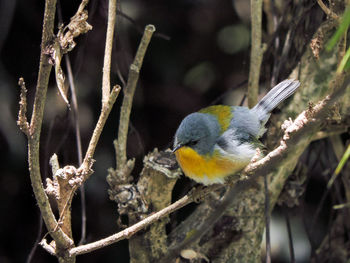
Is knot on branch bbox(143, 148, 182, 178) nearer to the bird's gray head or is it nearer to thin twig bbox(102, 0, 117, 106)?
the bird's gray head

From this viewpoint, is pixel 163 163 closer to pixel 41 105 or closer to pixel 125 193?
pixel 125 193

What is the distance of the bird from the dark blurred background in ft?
0.71

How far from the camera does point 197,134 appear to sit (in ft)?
9.64

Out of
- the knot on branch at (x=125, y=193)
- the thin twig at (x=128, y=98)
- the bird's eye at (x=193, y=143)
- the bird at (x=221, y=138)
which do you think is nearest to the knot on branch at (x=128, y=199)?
the knot on branch at (x=125, y=193)

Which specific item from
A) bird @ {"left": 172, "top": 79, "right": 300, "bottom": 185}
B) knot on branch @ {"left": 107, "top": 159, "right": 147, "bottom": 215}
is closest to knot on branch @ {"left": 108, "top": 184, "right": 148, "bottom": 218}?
knot on branch @ {"left": 107, "top": 159, "right": 147, "bottom": 215}

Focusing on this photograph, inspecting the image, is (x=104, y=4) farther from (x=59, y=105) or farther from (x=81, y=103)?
(x=81, y=103)

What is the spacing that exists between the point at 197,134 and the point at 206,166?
0.20 m

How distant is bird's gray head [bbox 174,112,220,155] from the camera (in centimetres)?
290

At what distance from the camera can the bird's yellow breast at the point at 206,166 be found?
2852 mm

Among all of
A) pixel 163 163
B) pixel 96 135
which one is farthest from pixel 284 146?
pixel 163 163

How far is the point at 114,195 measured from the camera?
261 centimetres

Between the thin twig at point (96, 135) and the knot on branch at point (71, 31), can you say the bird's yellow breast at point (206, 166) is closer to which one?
the thin twig at point (96, 135)

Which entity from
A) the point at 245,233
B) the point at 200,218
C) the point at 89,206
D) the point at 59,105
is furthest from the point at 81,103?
the point at 245,233

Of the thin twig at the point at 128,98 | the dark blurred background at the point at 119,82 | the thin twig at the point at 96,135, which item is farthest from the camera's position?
the dark blurred background at the point at 119,82
